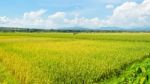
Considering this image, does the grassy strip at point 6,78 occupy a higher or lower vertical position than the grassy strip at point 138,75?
lower

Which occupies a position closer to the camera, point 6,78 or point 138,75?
point 138,75

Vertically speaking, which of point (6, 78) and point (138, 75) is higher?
point (138, 75)

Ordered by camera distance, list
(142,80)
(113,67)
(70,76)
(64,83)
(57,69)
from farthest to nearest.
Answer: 1. (113,67)
2. (57,69)
3. (70,76)
4. (64,83)
5. (142,80)

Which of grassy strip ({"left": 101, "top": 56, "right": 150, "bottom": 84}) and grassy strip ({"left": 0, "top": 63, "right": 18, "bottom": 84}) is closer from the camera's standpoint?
grassy strip ({"left": 101, "top": 56, "right": 150, "bottom": 84})

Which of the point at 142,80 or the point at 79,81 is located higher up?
the point at 142,80

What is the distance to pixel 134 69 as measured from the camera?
373 cm

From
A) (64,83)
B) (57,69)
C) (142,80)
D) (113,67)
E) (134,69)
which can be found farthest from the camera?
(113,67)

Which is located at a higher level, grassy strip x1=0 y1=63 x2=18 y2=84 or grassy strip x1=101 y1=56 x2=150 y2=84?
grassy strip x1=101 y1=56 x2=150 y2=84

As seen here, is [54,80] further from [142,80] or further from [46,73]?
[142,80]

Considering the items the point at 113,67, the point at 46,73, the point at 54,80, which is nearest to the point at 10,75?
the point at 46,73

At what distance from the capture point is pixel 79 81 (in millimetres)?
11375

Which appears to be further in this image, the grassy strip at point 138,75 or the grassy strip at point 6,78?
the grassy strip at point 6,78

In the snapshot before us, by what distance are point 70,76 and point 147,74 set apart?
29.2 feet

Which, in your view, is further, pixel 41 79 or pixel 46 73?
pixel 46 73
